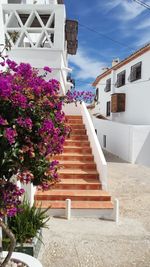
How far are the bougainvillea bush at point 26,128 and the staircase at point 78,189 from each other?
3625 mm

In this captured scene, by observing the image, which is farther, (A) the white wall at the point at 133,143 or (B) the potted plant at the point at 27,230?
(A) the white wall at the point at 133,143

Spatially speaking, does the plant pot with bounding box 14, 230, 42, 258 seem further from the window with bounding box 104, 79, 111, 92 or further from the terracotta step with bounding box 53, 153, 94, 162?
the window with bounding box 104, 79, 111, 92

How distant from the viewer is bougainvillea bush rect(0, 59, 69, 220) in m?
2.64

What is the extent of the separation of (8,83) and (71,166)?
676 centimetres

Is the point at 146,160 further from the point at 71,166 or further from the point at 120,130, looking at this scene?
the point at 71,166

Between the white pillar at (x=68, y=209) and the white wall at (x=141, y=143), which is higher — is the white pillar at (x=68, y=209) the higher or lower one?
the lower one

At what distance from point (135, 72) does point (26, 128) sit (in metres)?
16.5

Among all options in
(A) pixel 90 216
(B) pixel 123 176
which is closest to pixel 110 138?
(B) pixel 123 176

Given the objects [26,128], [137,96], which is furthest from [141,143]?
[26,128]

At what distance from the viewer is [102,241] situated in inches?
227

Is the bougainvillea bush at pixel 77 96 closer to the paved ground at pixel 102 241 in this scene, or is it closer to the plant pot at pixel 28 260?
the plant pot at pixel 28 260

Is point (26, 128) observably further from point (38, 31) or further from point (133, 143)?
point (133, 143)

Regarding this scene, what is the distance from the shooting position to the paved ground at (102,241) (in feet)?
16.3

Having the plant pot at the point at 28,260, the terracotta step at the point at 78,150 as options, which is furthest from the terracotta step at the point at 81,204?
the plant pot at the point at 28,260
